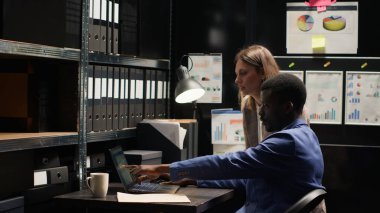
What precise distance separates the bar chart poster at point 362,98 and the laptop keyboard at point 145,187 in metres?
1.57

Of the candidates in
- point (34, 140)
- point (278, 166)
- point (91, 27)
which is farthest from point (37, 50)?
point (278, 166)

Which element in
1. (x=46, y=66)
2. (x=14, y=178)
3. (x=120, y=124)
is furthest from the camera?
(x=120, y=124)

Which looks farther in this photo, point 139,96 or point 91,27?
point 139,96

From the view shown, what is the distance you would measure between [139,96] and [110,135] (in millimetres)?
433

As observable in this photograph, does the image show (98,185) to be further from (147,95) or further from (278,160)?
(147,95)

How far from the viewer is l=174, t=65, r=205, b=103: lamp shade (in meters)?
3.60

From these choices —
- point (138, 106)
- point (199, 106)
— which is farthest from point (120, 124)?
point (199, 106)

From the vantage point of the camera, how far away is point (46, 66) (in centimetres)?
295

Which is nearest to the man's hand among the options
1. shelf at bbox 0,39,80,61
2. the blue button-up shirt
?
the blue button-up shirt

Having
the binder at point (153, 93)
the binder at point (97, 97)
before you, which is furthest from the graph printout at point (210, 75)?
the binder at point (97, 97)

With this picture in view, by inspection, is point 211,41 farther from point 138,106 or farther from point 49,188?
point 49,188

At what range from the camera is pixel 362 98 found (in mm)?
3979

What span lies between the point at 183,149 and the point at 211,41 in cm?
87

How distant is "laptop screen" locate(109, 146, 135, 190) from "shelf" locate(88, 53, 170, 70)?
0.49m
